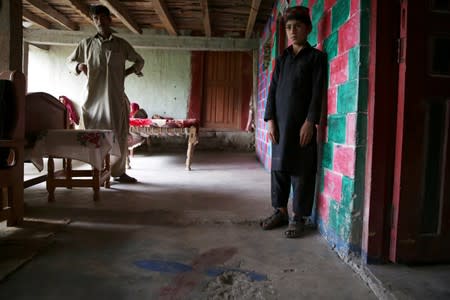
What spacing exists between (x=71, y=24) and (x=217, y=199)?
19.0ft

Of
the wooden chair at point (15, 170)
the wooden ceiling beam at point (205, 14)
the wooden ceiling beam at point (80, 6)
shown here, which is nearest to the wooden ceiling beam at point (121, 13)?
the wooden ceiling beam at point (80, 6)

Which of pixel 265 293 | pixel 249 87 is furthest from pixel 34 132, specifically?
pixel 249 87

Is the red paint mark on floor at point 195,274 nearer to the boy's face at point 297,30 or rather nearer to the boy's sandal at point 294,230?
the boy's sandal at point 294,230

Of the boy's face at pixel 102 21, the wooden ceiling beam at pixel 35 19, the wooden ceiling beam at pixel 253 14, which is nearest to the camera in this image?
the boy's face at pixel 102 21

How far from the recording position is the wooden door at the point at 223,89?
8.13 metres

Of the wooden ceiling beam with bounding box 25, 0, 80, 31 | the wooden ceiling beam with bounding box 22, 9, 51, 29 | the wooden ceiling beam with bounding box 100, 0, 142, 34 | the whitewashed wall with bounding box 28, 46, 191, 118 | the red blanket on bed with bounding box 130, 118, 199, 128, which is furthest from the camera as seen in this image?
the whitewashed wall with bounding box 28, 46, 191, 118

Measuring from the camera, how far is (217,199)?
315 cm

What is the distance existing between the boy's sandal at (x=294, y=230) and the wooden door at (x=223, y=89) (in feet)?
20.0

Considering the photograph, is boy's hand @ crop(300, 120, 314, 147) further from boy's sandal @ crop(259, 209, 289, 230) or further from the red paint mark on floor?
the red paint mark on floor

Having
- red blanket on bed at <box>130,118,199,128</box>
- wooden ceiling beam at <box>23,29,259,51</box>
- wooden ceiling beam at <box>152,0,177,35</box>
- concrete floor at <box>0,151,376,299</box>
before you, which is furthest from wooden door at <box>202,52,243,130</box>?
concrete floor at <box>0,151,376,299</box>

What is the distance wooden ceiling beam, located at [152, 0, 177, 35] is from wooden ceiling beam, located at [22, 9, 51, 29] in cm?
241

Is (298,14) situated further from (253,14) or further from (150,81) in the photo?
(150,81)

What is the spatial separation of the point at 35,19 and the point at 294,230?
663 centimetres

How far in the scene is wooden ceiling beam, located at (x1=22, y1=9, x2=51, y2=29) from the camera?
6.28 metres
